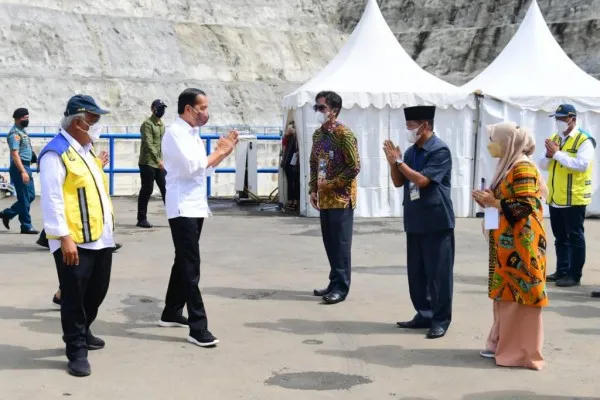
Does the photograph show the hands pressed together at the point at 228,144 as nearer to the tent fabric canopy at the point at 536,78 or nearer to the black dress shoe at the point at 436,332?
the black dress shoe at the point at 436,332

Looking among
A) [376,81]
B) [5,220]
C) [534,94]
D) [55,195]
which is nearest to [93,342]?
[55,195]

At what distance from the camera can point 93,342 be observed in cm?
645

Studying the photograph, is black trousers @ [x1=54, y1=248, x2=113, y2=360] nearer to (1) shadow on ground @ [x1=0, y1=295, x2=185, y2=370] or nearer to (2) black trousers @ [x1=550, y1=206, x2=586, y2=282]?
(1) shadow on ground @ [x1=0, y1=295, x2=185, y2=370]

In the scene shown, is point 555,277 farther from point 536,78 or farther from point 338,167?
point 536,78

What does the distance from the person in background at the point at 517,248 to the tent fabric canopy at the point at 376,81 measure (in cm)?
923

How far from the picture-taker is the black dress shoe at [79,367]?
5.75m

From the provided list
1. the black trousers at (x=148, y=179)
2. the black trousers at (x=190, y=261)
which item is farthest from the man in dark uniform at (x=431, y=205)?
the black trousers at (x=148, y=179)

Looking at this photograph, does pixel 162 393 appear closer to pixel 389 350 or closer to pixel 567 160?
pixel 389 350

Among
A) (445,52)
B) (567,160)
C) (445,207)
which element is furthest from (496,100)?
(445,52)

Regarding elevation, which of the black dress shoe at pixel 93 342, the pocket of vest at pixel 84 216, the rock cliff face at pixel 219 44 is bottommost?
the black dress shoe at pixel 93 342

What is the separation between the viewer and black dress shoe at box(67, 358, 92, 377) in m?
5.75

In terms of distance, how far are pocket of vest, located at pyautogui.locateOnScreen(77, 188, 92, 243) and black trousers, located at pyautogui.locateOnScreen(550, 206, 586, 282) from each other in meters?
5.29

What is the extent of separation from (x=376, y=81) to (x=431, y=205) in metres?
8.94

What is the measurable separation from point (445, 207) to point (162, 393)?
102 inches
